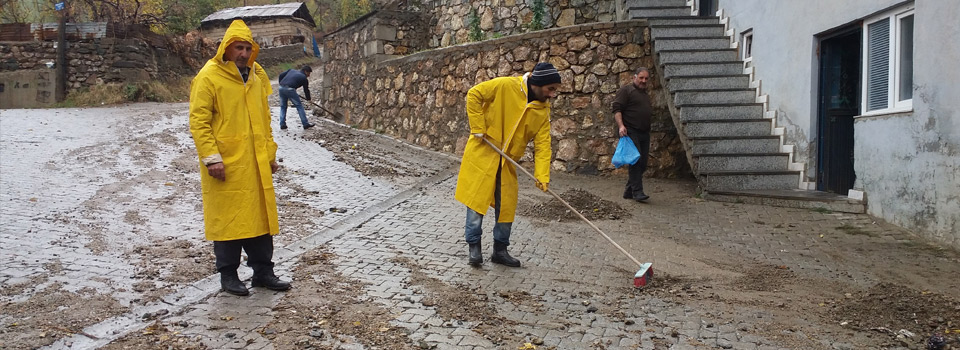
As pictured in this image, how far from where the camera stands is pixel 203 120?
159 inches

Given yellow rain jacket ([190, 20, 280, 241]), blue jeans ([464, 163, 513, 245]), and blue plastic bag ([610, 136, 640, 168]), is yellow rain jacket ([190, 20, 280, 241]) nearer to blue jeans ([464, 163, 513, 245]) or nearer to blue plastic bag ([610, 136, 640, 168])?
blue jeans ([464, 163, 513, 245])

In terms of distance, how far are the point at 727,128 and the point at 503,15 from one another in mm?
6566

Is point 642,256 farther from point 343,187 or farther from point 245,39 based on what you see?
point 343,187

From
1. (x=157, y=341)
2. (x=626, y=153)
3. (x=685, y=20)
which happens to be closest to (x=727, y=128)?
(x=626, y=153)

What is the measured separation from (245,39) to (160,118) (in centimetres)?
1271

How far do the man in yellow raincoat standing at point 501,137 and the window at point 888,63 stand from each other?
4.09m

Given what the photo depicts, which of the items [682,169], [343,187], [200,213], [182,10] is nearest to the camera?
[200,213]

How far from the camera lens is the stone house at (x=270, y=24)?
35.8 meters

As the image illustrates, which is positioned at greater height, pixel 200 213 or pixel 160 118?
pixel 160 118

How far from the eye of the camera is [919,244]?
6062 mm

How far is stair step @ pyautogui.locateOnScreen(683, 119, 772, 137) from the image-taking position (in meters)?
8.98

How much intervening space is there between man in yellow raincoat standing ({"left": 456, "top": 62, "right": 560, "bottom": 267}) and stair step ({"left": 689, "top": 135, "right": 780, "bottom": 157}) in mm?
4354

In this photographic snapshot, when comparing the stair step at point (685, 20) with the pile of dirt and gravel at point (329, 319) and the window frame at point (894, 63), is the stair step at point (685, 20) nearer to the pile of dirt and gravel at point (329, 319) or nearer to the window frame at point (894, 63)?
the window frame at point (894, 63)

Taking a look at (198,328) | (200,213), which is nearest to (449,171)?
(200,213)
